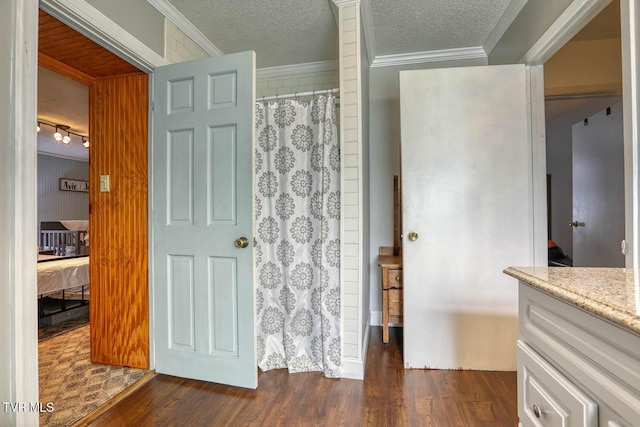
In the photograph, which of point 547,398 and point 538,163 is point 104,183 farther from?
point 538,163

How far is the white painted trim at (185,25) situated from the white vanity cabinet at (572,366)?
2567 millimetres

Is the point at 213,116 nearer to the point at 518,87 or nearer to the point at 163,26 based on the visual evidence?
the point at 163,26

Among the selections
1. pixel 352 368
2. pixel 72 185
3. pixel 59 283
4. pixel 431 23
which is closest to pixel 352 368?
pixel 352 368

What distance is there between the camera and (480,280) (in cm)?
211

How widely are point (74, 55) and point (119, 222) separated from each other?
3.52ft

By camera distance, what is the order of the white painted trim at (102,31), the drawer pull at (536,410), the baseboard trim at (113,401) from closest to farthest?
the drawer pull at (536,410)
the white painted trim at (102,31)
the baseboard trim at (113,401)

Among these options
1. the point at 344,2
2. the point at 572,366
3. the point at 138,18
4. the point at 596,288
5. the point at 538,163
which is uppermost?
the point at 344,2

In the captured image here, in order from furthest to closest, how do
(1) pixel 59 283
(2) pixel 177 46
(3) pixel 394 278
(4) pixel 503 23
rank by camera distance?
(1) pixel 59 283 < (3) pixel 394 278 < (4) pixel 503 23 < (2) pixel 177 46

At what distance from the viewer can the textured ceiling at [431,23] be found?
2.19 m

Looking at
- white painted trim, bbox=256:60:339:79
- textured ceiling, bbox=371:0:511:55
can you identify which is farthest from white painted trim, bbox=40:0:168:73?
textured ceiling, bbox=371:0:511:55

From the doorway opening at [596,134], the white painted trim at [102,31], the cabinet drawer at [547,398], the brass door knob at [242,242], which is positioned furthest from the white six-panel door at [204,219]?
the doorway opening at [596,134]

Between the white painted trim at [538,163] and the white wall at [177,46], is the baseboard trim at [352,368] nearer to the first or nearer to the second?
the white painted trim at [538,163]

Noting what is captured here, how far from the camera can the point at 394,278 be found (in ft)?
8.24

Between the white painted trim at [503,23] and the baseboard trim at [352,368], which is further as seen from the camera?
the white painted trim at [503,23]
